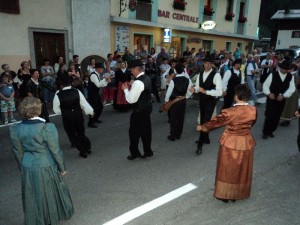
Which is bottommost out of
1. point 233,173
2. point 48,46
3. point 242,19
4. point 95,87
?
point 233,173

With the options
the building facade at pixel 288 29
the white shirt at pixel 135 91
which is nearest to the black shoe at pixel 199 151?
the white shirt at pixel 135 91

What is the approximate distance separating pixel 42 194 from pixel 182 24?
16.8 meters

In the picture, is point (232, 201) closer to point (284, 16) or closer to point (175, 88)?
point (175, 88)

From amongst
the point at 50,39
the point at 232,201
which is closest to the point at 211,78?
the point at 232,201

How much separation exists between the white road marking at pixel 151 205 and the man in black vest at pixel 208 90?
1420mm

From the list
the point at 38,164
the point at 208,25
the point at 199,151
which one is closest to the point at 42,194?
the point at 38,164

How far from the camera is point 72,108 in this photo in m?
4.88

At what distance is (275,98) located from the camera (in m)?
6.19

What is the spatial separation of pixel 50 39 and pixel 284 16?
33715 millimetres

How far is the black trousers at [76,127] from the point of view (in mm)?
4941

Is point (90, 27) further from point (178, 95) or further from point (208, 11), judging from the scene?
point (208, 11)

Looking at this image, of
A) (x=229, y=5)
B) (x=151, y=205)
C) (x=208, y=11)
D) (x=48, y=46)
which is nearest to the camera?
(x=151, y=205)

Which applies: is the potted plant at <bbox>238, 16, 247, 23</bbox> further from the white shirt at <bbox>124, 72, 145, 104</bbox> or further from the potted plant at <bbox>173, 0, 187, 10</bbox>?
the white shirt at <bbox>124, 72, 145, 104</bbox>

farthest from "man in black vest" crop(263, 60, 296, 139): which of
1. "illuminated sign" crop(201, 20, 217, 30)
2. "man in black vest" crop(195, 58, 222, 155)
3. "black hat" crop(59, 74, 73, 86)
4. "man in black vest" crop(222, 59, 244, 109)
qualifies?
"illuminated sign" crop(201, 20, 217, 30)
